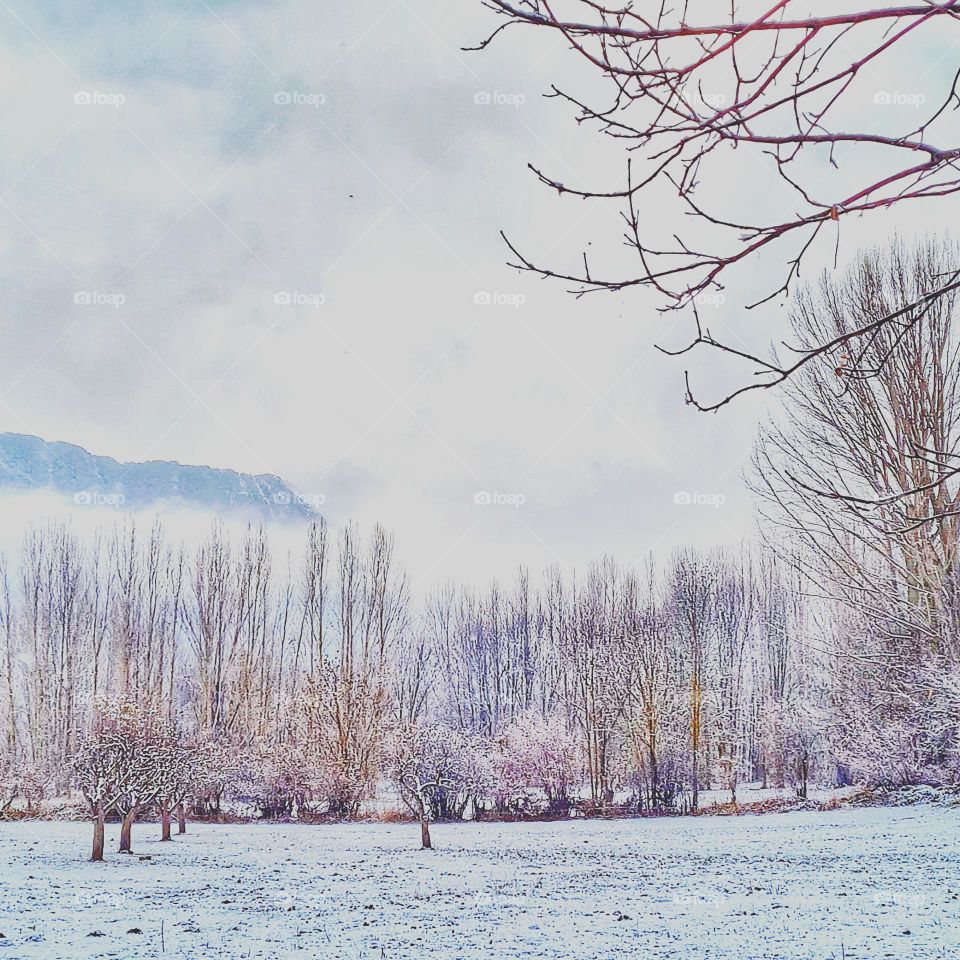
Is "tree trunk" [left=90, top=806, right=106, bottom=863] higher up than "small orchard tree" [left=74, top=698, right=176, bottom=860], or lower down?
lower down

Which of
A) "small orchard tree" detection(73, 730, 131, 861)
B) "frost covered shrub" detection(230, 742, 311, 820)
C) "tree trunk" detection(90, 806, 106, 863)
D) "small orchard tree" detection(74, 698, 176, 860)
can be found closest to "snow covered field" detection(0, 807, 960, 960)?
"tree trunk" detection(90, 806, 106, 863)

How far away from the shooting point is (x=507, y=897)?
943cm

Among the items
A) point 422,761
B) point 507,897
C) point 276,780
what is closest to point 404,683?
point 276,780

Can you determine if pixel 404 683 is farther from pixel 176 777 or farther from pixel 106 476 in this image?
pixel 106 476

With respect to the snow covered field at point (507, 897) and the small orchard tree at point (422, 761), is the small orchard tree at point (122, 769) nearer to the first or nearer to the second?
the snow covered field at point (507, 897)

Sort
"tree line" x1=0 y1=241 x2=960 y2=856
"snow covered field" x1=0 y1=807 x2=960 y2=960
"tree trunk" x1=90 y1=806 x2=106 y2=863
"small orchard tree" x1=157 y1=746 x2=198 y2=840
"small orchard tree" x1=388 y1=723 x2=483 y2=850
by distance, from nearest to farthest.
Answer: "snow covered field" x1=0 y1=807 x2=960 y2=960, "tree trunk" x1=90 y1=806 x2=106 y2=863, "small orchard tree" x1=157 y1=746 x2=198 y2=840, "small orchard tree" x1=388 y1=723 x2=483 y2=850, "tree line" x1=0 y1=241 x2=960 y2=856

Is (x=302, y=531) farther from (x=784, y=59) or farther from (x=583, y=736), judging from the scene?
(x=784, y=59)

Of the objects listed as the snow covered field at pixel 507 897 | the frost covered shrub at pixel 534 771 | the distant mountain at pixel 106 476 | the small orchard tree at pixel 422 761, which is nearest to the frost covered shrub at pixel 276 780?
the frost covered shrub at pixel 534 771

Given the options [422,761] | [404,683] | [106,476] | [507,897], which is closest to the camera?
[507,897]

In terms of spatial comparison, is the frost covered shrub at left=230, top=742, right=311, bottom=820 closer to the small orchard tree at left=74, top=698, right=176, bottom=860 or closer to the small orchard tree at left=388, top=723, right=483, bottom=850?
the small orchard tree at left=388, top=723, right=483, bottom=850

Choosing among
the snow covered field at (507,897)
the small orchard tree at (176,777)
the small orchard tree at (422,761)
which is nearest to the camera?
the snow covered field at (507,897)

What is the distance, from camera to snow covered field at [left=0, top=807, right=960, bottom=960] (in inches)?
266

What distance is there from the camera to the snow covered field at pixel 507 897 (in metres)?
6.77

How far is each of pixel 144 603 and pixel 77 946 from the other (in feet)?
68.5
